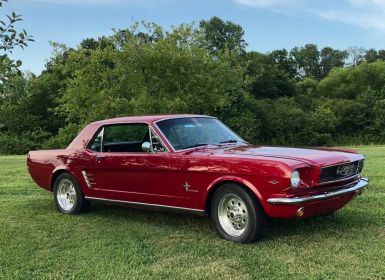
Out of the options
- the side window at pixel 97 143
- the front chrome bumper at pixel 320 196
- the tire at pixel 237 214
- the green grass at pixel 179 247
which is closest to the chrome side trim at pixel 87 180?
the side window at pixel 97 143

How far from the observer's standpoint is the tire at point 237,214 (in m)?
5.90

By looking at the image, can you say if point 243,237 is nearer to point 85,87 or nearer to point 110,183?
point 110,183

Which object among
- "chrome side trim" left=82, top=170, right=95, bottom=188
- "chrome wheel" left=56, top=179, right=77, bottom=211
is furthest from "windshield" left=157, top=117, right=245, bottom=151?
"chrome wheel" left=56, top=179, right=77, bottom=211

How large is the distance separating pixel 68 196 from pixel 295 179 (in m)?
4.19

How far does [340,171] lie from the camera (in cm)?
620

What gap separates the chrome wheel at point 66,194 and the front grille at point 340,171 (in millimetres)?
4126

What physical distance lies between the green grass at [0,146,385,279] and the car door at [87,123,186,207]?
0.44 meters

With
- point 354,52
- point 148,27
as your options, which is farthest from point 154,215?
point 354,52

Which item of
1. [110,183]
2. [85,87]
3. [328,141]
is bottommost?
[328,141]

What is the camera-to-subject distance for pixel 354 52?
96125mm

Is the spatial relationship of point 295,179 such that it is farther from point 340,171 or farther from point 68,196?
point 68,196

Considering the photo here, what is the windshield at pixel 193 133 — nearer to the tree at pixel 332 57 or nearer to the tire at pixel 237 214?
the tire at pixel 237 214

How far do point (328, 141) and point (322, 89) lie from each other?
70.0 ft

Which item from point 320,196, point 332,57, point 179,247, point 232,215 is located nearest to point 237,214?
point 232,215
